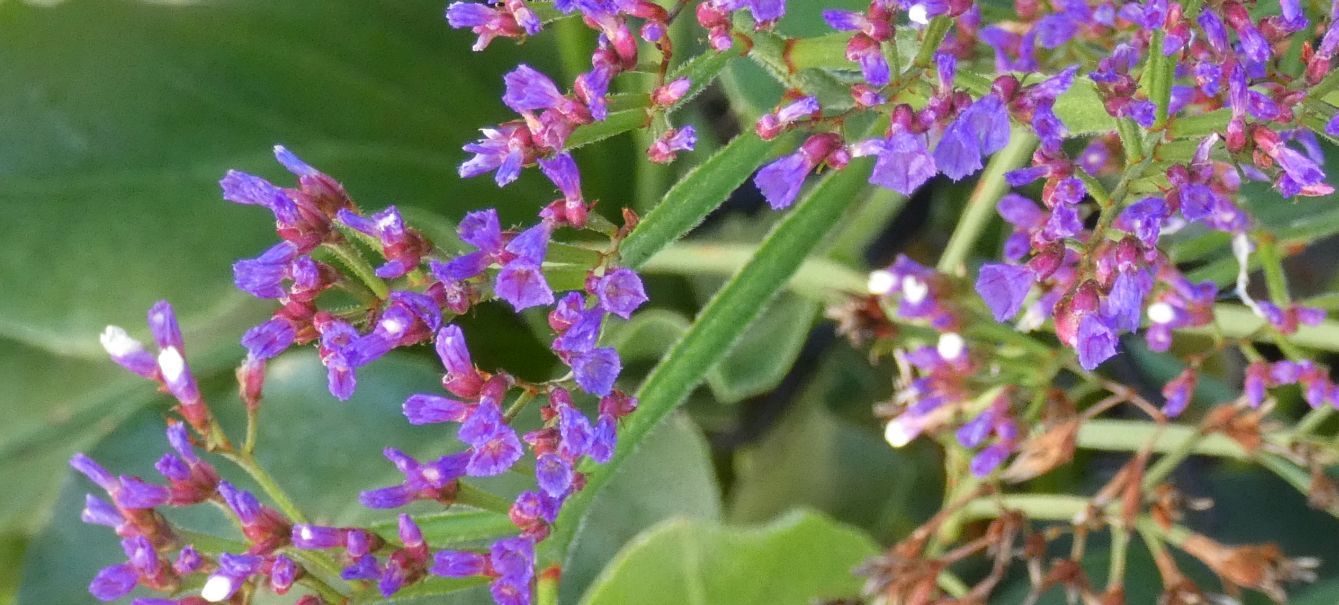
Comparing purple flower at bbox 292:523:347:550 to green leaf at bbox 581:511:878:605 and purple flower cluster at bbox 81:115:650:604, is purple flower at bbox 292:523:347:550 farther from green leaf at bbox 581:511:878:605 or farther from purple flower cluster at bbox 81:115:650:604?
green leaf at bbox 581:511:878:605

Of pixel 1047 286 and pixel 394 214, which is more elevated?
pixel 394 214

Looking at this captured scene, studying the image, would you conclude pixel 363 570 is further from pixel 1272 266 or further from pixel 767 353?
pixel 1272 266

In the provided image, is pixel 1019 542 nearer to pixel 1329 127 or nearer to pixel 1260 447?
pixel 1260 447

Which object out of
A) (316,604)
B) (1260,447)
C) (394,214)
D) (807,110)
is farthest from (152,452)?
(1260,447)

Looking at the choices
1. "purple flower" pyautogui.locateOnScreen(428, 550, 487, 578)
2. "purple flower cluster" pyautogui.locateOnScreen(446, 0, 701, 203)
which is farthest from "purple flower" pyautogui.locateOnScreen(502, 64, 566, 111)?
"purple flower" pyautogui.locateOnScreen(428, 550, 487, 578)

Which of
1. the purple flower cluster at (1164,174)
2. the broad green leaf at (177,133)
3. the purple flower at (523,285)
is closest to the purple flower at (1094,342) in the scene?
the purple flower cluster at (1164,174)

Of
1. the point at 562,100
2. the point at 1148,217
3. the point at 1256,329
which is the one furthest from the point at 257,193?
the point at 1256,329
